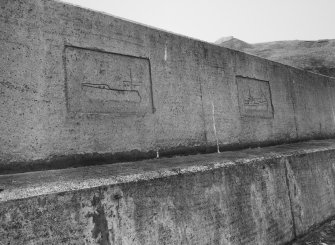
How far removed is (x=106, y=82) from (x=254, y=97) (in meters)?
2.09

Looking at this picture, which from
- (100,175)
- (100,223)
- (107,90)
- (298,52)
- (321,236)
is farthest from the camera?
(298,52)

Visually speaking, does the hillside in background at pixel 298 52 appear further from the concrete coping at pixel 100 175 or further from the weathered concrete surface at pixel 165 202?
the concrete coping at pixel 100 175

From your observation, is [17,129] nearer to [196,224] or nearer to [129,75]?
[129,75]

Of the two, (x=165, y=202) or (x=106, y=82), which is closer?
(x=165, y=202)

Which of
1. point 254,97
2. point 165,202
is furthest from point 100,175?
point 254,97

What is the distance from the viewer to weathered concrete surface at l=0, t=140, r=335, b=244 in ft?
4.76

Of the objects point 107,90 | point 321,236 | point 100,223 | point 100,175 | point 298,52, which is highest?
point 298,52

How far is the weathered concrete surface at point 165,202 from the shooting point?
1452 millimetres

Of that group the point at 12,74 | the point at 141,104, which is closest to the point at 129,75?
the point at 141,104

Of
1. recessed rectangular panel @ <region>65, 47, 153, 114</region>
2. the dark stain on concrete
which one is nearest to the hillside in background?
recessed rectangular panel @ <region>65, 47, 153, 114</region>

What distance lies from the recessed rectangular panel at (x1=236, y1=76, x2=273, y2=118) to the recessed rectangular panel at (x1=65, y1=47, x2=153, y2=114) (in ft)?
4.56

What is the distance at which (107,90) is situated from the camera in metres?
2.26

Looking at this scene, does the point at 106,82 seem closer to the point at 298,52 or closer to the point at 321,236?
the point at 321,236

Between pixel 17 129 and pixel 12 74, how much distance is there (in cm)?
33
